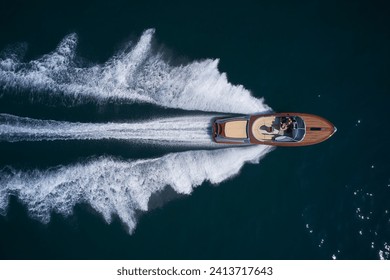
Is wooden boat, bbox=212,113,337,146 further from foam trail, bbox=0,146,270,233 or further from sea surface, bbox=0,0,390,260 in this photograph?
foam trail, bbox=0,146,270,233

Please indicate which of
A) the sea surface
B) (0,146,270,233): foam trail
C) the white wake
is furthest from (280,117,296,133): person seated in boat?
(0,146,270,233): foam trail

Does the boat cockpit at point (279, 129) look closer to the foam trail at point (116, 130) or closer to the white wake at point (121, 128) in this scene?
the white wake at point (121, 128)

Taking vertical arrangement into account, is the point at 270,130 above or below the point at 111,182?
above

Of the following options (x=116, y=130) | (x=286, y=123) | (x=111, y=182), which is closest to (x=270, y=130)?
(x=286, y=123)

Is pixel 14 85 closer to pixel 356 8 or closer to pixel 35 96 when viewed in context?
pixel 35 96

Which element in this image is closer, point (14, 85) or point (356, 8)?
point (14, 85)

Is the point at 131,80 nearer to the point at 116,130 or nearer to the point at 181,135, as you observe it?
the point at 116,130

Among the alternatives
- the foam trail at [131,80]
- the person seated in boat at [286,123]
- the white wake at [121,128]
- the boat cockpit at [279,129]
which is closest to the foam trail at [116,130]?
the white wake at [121,128]
